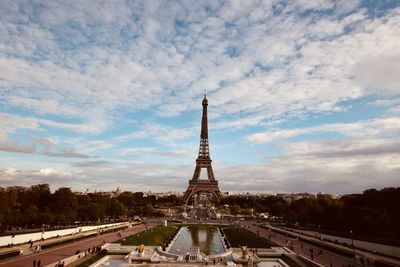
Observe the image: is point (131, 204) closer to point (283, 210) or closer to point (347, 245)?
point (283, 210)

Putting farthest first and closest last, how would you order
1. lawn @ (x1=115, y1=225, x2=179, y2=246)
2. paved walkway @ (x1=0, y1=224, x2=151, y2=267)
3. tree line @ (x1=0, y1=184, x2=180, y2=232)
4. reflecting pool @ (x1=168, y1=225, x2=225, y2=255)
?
tree line @ (x1=0, y1=184, x2=180, y2=232)
lawn @ (x1=115, y1=225, x2=179, y2=246)
reflecting pool @ (x1=168, y1=225, x2=225, y2=255)
paved walkway @ (x1=0, y1=224, x2=151, y2=267)

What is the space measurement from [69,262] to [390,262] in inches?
803

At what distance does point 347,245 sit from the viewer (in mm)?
33500

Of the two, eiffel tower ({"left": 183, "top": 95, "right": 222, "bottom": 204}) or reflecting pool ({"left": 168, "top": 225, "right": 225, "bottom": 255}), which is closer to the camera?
reflecting pool ({"left": 168, "top": 225, "right": 225, "bottom": 255})

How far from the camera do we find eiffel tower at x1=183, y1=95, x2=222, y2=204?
8519cm

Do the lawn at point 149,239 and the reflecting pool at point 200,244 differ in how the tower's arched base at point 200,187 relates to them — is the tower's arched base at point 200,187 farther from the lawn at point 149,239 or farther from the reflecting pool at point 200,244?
the lawn at point 149,239

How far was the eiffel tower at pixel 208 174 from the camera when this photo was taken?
279 ft

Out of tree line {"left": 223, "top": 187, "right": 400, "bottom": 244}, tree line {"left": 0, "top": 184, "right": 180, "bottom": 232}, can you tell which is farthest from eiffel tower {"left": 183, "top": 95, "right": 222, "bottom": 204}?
tree line {"left": 223, "top": 187, "right": 400, "bottom": 244}

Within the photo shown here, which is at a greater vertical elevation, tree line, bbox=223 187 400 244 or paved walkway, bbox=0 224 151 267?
tree line, bbox=223 187 400 244

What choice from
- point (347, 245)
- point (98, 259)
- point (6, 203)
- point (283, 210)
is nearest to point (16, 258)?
point (98, 259)

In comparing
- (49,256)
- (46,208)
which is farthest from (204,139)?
(49,256)

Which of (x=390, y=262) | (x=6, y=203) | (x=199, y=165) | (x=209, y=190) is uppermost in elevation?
(x=199, y=165)

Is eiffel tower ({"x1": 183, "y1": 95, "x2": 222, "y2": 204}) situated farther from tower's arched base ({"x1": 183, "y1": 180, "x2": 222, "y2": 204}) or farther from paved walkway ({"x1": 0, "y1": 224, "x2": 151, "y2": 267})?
paved walkway ({"x1": 0, "y1": 224, "x2": 151, "y2": 267})

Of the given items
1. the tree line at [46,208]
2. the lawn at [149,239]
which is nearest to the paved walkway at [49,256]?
the lawn at [149,239]
